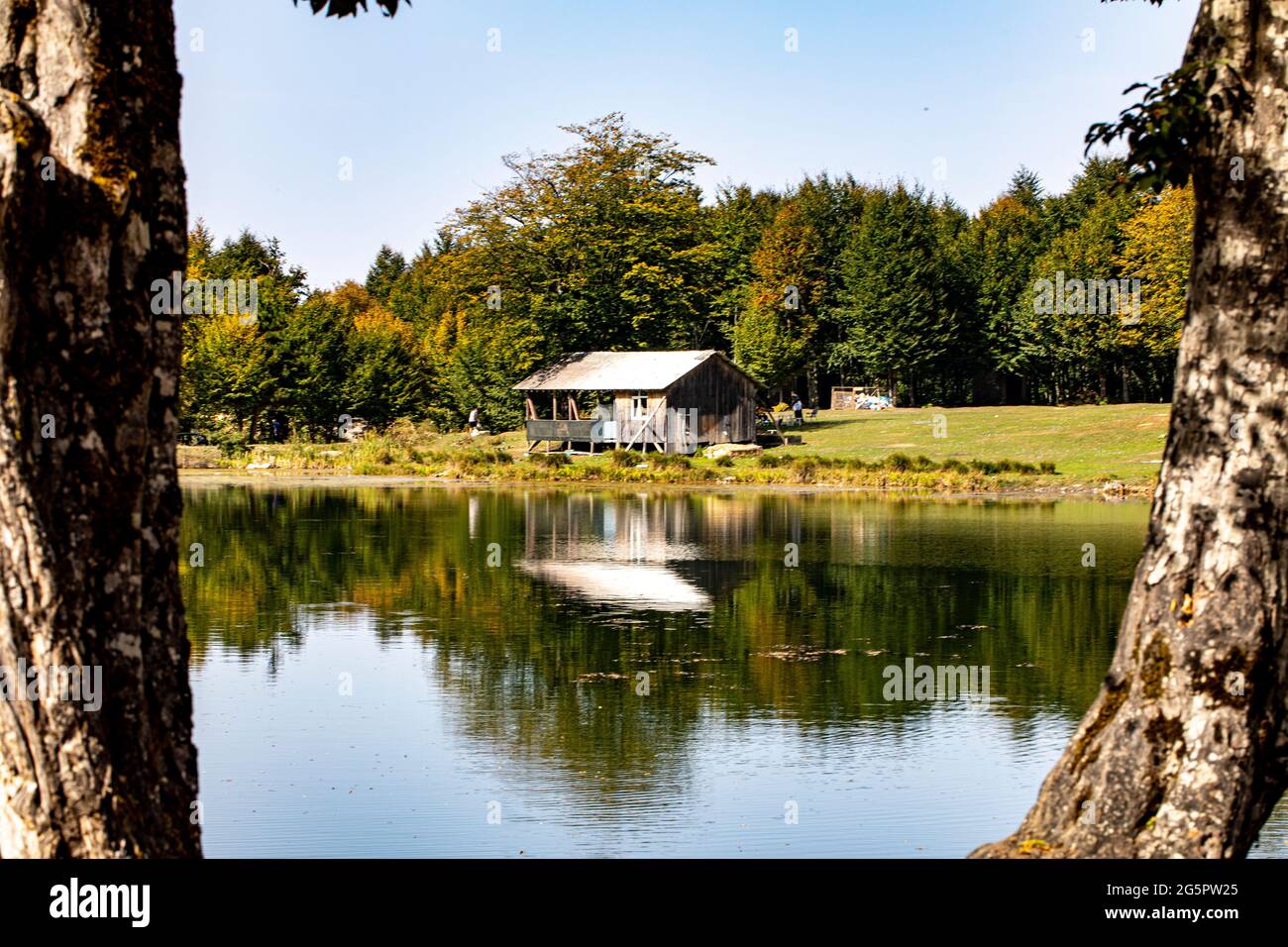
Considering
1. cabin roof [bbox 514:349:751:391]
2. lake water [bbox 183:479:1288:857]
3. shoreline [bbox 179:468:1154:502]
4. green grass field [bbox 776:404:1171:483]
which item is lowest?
lake water [bbox 183:479:1288:857]

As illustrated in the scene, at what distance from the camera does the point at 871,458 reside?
206ft

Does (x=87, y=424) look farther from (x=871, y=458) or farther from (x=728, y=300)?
(x=728, y=300)

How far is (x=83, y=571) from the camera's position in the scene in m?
6.17

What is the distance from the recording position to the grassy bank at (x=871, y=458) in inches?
2148

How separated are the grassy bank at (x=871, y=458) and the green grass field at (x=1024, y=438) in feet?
0.24

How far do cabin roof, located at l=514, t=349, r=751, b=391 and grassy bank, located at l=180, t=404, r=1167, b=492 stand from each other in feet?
13.0

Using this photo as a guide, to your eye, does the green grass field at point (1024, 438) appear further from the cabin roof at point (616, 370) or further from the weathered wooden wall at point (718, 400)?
the cabin roof at point (616, 370)

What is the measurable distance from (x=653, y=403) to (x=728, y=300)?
2512cm

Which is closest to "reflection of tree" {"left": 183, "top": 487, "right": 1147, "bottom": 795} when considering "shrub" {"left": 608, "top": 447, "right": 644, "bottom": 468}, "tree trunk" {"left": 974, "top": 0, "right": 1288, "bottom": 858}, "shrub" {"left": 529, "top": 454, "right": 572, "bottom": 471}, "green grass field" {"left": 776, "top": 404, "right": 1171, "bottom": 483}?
"tree trunk" {"left": 974, "top": 0, "right": 1288, "bottom": 858}

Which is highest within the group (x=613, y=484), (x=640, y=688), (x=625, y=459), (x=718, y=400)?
(x=718, y=400)

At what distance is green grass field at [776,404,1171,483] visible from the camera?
2251 inches

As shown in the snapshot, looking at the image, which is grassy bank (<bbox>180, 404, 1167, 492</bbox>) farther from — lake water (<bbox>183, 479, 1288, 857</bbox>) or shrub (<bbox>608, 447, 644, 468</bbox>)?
lake water (<bbox>183, 479, 1288, 857</bbox>)

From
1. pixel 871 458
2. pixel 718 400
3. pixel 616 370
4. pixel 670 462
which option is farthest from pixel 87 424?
pixel 616 370

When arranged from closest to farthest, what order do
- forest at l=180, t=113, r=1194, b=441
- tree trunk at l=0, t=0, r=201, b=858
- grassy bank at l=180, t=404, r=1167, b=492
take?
tree trunk at l=0, t=0, r=201, b=858 → grassy bank at l=180, t=404, r=1167, b=492 → forest at l=180, t=113, r=1194, b=441
